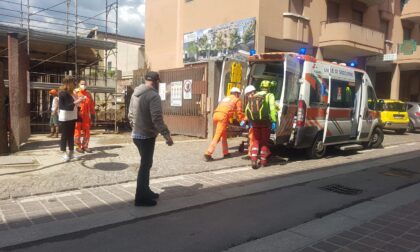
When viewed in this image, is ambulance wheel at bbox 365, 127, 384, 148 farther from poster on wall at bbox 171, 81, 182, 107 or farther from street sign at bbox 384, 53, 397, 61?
street sign at bbox 384, 53, 397, 61

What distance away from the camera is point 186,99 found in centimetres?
1435

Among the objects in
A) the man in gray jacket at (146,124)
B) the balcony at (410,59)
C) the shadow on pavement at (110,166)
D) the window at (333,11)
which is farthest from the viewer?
the balcony at (410,59)

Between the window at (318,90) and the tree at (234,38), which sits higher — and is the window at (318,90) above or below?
below

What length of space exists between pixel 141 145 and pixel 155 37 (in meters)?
20.6

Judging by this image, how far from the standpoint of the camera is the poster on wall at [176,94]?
1460 centimetres

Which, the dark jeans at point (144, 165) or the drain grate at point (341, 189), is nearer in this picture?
the dark jeans at point (144, 165)

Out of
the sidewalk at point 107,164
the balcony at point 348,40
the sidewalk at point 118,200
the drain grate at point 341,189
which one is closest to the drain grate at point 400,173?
the sidewalk at point 118,200

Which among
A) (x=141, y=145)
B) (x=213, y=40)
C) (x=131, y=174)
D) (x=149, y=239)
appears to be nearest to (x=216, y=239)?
(x=149, y=239)

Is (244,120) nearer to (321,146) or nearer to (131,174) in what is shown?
(321,146)

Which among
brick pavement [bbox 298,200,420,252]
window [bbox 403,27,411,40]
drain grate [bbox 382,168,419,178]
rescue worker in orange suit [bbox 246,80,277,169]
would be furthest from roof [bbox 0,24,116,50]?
window [bbox 403,27,411,40]

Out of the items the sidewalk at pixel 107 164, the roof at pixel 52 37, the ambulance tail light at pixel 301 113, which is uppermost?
the roof at pixel 52 37

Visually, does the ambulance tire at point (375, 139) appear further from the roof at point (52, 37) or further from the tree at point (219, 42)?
the roof at point (52, 37)

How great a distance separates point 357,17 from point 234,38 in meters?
9.33

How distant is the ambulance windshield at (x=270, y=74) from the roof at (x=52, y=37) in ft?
24.4
